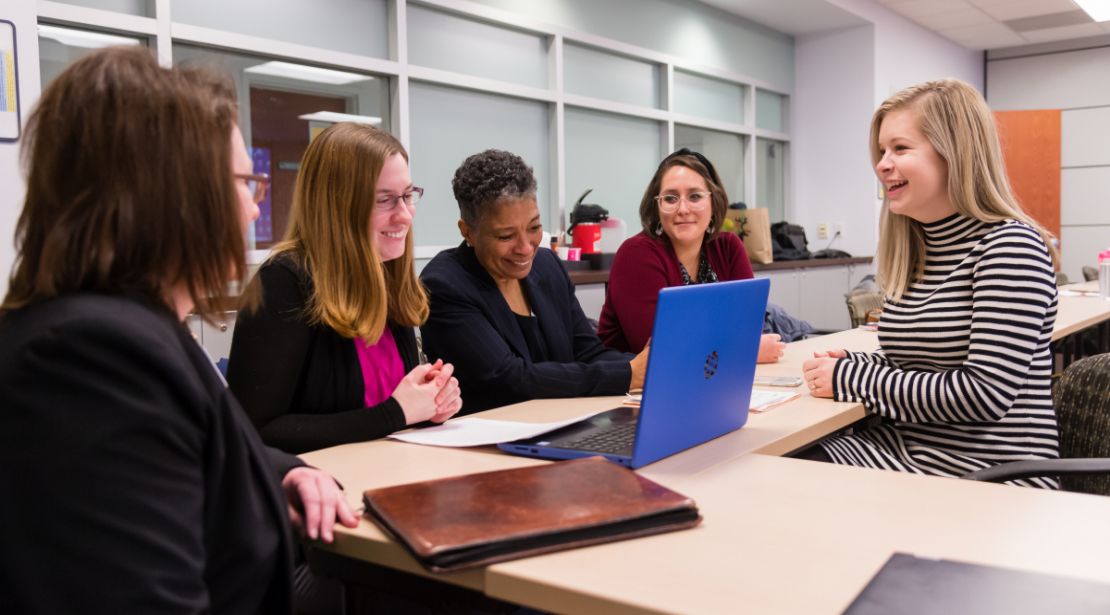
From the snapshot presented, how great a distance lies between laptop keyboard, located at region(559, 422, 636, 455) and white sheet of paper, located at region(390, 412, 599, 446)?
0.06 metres

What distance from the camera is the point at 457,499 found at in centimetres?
107

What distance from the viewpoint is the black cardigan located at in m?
1.50

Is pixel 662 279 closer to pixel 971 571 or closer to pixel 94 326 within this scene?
pixel 971 571

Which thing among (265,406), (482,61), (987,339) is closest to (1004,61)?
(482,61)

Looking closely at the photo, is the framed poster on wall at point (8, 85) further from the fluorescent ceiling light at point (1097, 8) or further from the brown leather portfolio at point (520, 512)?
the fluorescent ceiling light at point (1097, 8)

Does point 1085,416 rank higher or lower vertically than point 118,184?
lower

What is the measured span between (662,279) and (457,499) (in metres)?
1.56

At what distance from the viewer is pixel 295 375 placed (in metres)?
1.54

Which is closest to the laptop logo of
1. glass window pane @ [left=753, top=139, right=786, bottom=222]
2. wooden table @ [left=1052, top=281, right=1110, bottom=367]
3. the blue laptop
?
the blue laptop

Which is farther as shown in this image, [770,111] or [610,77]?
[770,111]

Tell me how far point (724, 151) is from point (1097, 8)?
11.1ft

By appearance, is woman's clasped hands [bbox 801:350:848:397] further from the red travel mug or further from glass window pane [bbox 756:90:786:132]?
glass window pane [bbox 756:90:786:132]

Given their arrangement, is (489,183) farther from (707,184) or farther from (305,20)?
(305,20)

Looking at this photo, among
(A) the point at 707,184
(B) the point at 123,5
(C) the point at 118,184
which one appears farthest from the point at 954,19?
(C) the point at 118,184
